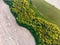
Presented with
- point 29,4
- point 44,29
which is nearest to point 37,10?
point 29,4

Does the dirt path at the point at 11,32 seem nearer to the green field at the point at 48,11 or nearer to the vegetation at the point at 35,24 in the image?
the vegetation at the point at 35,24

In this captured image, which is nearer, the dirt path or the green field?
the dirt path

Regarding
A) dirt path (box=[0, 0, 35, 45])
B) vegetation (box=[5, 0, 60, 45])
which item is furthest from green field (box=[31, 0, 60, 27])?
dirt path (box=[0, 0, 35, 45])

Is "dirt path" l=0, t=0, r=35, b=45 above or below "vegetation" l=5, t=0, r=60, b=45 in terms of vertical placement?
below

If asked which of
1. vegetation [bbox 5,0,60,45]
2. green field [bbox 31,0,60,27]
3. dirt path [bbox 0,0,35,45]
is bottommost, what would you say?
dirt path [bbox 0,0,35,45]

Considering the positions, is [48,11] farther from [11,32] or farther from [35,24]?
[11,32]

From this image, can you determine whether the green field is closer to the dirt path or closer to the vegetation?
the vegetation
